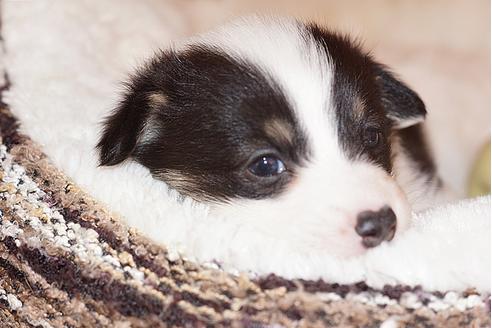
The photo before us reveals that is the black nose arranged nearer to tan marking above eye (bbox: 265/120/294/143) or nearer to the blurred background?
tan marking above eye (bbox: 265/120/294/143)

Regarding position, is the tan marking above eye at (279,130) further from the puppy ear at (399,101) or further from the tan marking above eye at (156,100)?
the puppy ear at (399,101)

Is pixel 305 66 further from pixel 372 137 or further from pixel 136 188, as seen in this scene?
pixel 136 188

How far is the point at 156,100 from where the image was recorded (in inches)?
81.0

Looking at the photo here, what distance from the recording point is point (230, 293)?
1.56 metres

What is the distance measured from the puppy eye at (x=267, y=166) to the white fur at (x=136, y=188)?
80 millimetres

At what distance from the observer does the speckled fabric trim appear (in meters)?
1.52

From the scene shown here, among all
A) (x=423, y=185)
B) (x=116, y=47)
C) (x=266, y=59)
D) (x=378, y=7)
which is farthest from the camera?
(x=378, y=7)

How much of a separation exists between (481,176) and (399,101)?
18.4 inches

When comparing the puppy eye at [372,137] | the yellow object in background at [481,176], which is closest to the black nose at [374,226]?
the puppy eye at [372,137]

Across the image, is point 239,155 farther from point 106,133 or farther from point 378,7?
point 378,7

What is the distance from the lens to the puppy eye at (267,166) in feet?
6.09

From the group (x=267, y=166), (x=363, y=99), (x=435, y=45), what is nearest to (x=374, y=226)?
(x=267, y=166)

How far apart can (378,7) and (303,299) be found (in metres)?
2.30

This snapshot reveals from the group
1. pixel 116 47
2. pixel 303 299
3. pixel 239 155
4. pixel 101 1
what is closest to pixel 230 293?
pixel 303 299
